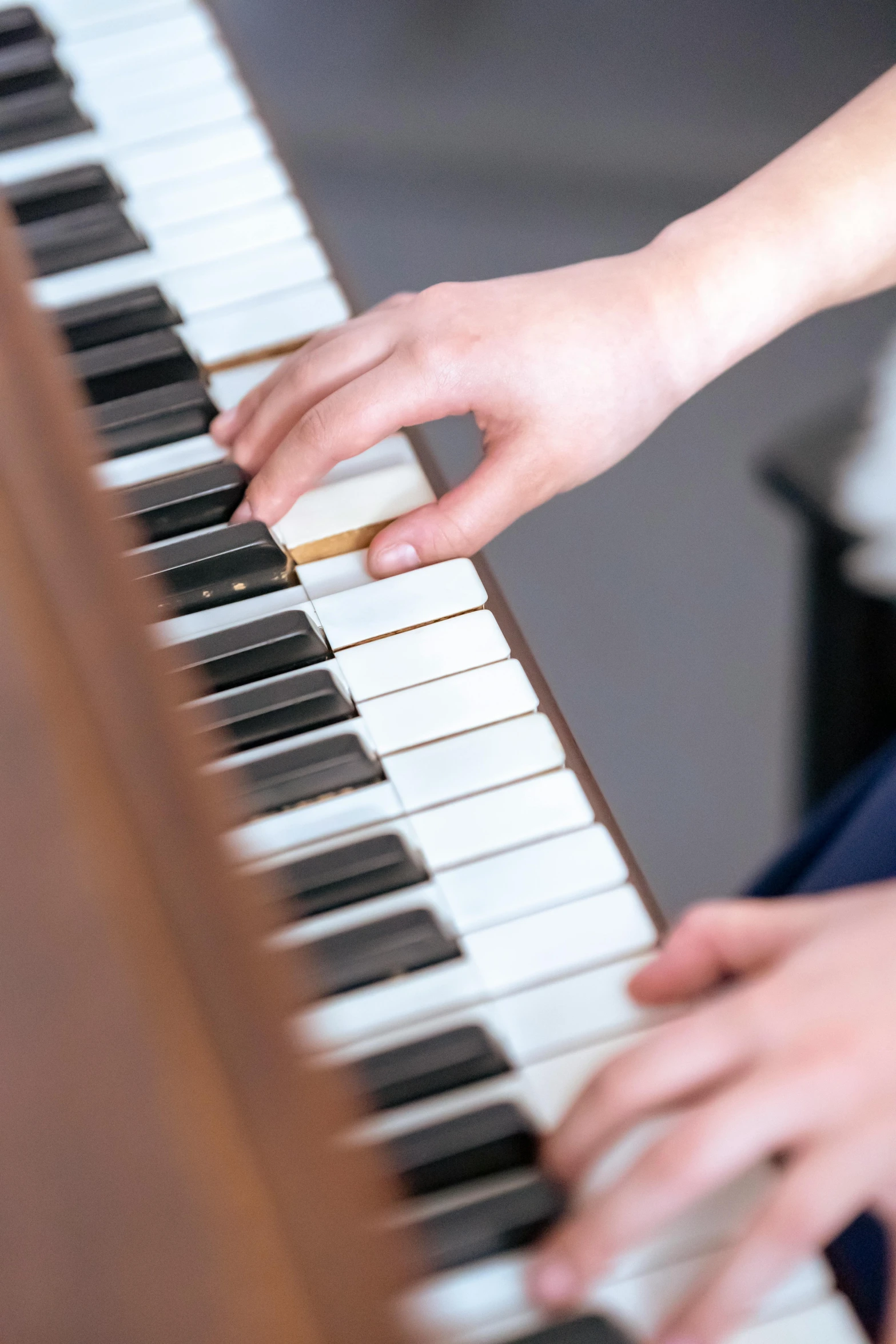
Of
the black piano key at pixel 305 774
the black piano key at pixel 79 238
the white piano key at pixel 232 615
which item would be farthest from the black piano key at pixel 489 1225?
the black piano key at pixel 79 238

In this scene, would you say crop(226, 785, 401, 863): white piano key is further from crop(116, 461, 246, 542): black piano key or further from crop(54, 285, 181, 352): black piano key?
crop(54, 285, 181, 352): black piano key

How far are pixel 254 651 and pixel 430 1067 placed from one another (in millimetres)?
244

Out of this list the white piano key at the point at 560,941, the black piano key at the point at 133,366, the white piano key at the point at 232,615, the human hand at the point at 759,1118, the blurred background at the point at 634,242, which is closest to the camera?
the human hand at the point at 759,1118

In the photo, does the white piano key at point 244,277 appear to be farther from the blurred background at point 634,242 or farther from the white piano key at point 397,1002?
the blurred background at point 634,242

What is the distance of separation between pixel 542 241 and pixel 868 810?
1284 mm

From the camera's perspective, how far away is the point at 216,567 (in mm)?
720

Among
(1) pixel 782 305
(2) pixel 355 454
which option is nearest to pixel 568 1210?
(2) pixel 355 454

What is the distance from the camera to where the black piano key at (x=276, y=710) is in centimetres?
65

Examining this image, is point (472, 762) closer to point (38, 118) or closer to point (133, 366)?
point (133, 366)

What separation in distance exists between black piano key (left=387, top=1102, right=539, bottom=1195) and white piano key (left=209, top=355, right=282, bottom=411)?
476mm

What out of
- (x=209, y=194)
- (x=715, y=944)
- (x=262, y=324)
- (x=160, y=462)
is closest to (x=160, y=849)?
(x=715, y=944)

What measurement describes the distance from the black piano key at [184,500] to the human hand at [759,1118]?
1.32 ft

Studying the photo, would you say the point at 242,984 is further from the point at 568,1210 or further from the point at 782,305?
the point at 782,305

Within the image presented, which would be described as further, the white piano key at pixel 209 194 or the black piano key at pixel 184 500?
the white piano key at pixel 209 194
